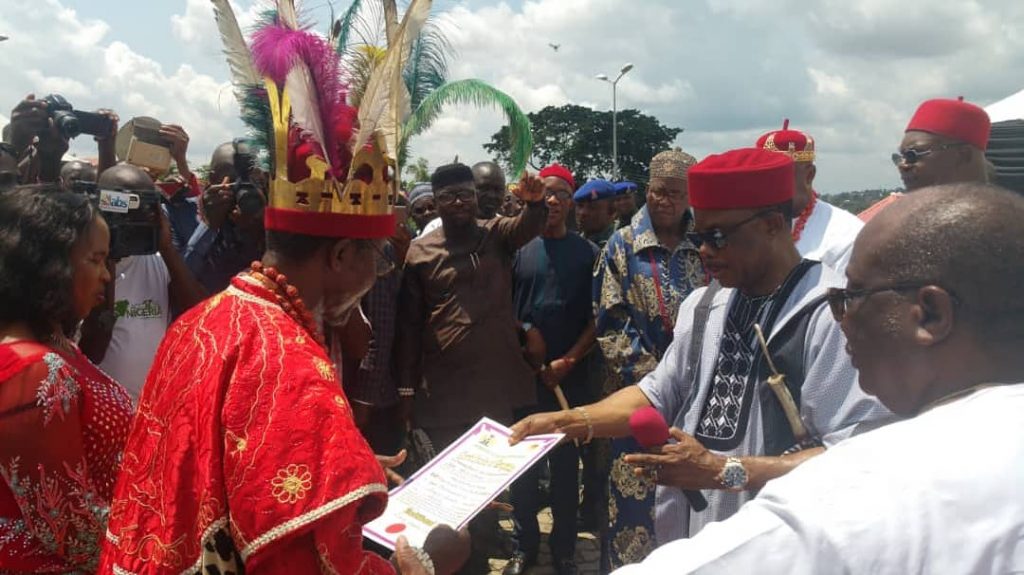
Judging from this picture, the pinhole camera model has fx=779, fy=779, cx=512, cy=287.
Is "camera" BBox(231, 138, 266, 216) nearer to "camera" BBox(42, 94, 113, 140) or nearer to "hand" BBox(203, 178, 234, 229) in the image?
"hand" BBox(203, 178, 234, 229)

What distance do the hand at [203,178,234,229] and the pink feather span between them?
8.25ft

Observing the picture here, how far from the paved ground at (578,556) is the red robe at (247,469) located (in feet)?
12.2

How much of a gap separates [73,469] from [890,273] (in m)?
2.15

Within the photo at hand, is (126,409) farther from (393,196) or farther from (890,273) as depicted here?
(890,273)

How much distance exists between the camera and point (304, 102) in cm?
198

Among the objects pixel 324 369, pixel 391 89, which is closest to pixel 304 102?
pixel 391 89

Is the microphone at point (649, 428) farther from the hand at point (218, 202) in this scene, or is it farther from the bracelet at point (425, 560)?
the hand at point (218, 202)

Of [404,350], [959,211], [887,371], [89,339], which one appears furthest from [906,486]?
[404,350]

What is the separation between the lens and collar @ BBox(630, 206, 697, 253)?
15.0ft

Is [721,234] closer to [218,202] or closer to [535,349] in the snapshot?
[535,349]

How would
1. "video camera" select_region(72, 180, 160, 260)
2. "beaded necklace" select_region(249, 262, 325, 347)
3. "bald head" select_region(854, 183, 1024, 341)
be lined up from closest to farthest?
"bald head" select_region(854, 183, 1024, 341)
"beaded necklace" select_region(249, 262, 325, 347)
"video camera" select_region(72, 180, 160, 260)

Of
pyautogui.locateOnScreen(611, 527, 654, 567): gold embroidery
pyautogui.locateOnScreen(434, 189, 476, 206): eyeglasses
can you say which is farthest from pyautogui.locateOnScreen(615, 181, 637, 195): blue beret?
pyautogui.locateOnScreen(611, 527, 654, 567): gold embroidery

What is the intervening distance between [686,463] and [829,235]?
2.79m

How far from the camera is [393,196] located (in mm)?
2164
